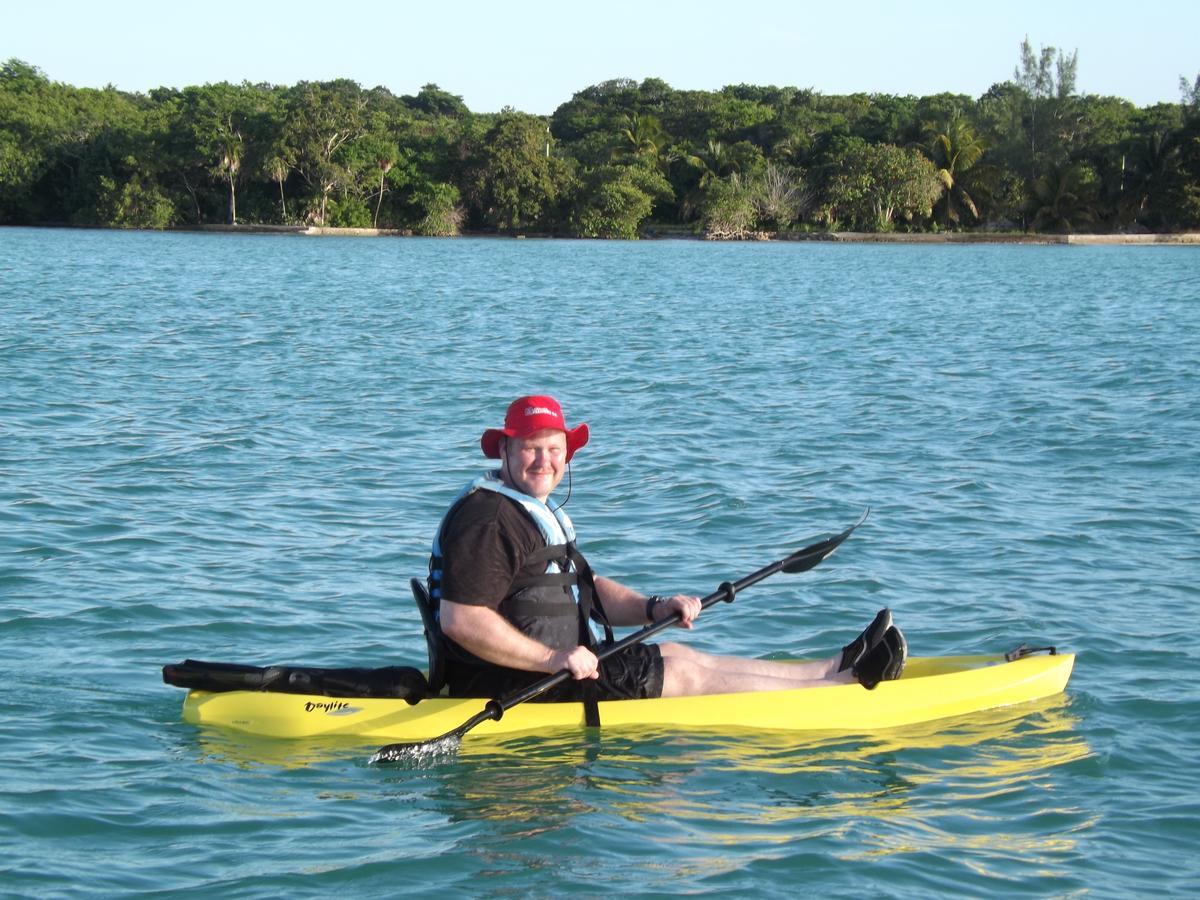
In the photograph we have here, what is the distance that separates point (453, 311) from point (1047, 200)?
200 ft

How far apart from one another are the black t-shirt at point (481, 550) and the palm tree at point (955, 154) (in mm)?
79656

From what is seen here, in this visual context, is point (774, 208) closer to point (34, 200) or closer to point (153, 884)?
point (34, 200)

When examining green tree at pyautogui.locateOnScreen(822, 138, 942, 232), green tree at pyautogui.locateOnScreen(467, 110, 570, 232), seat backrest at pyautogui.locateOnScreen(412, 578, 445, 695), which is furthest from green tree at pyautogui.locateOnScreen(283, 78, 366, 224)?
seat backrest at pyautogui.locateOnScreen(412, 578, 445, 695)

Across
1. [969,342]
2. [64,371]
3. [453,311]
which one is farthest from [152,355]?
[969,342]

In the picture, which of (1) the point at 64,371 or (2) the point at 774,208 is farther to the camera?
(2) the point at 774,208

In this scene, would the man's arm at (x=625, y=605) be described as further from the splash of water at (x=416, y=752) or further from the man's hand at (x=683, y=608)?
the splash of water at (x=416, y=752)

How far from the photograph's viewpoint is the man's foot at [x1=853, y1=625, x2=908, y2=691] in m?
5.91

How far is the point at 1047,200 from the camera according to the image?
3219 inches

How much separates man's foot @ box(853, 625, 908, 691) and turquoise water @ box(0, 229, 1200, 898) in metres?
0.26

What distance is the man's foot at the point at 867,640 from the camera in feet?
19.3

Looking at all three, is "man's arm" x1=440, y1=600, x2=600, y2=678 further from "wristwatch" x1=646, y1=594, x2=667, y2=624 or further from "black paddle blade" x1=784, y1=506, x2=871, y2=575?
"black paddle blade" x1=784, y1=506, x2=871, y2=575

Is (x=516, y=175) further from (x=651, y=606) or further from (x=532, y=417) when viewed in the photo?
(x=532, y=417)

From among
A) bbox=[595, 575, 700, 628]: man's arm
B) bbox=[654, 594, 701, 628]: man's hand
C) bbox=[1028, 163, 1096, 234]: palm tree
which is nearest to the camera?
bbox=[654, 594, 701, 628]: man's hand

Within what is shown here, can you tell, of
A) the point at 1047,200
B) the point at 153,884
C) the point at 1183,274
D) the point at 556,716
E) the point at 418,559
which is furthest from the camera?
the point at 1047,200
